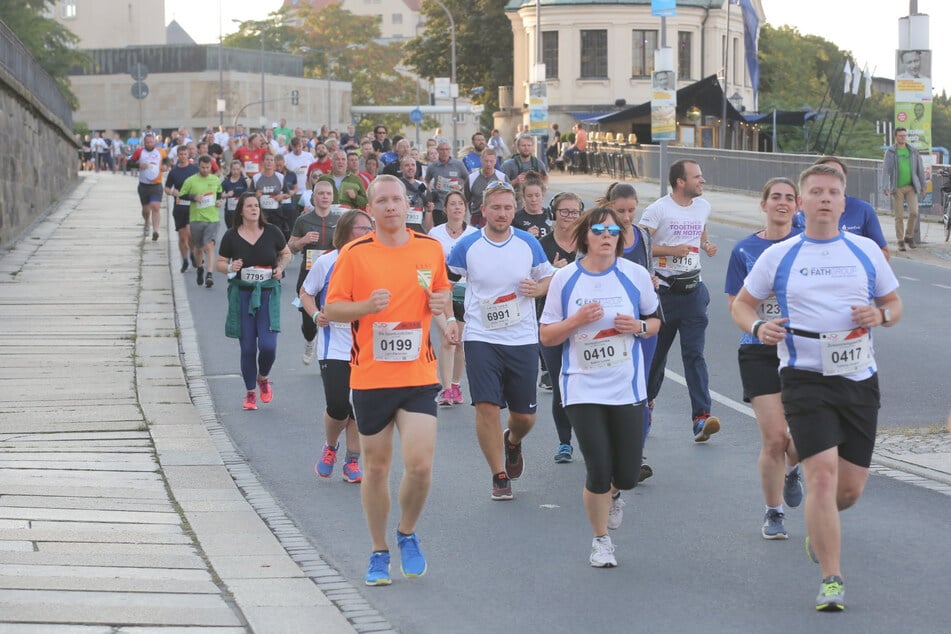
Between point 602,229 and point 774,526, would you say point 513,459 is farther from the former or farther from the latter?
point 602,229

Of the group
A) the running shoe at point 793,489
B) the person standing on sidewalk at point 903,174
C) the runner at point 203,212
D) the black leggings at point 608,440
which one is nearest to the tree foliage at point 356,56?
the person standing on sidewalk at point 903,174

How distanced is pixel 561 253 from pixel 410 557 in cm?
367

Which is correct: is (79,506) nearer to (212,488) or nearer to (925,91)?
(212,488)

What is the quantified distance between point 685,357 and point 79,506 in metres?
4.15

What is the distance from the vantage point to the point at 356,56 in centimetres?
13462

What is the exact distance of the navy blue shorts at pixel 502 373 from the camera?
899 cm

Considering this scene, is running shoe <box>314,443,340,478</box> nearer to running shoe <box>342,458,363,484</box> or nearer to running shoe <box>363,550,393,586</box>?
running shoe <box>342,458,363,484</box>

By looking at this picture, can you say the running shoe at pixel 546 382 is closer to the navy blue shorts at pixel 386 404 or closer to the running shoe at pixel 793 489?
the running shoe at pixel 793 489

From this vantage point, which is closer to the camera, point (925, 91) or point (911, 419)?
point (911, 419)

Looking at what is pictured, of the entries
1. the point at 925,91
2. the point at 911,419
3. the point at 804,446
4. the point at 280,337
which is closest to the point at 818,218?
the point at 804,446

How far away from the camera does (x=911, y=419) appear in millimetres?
11586

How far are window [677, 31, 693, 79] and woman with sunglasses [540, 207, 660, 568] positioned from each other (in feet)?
248

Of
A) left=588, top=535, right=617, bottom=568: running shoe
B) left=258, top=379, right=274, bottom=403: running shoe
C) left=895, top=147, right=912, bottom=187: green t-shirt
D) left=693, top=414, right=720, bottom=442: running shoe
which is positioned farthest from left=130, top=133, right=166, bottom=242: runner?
left=588, top=535, right=617, bottom=568: running shoe

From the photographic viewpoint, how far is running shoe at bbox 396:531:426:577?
7.14m
